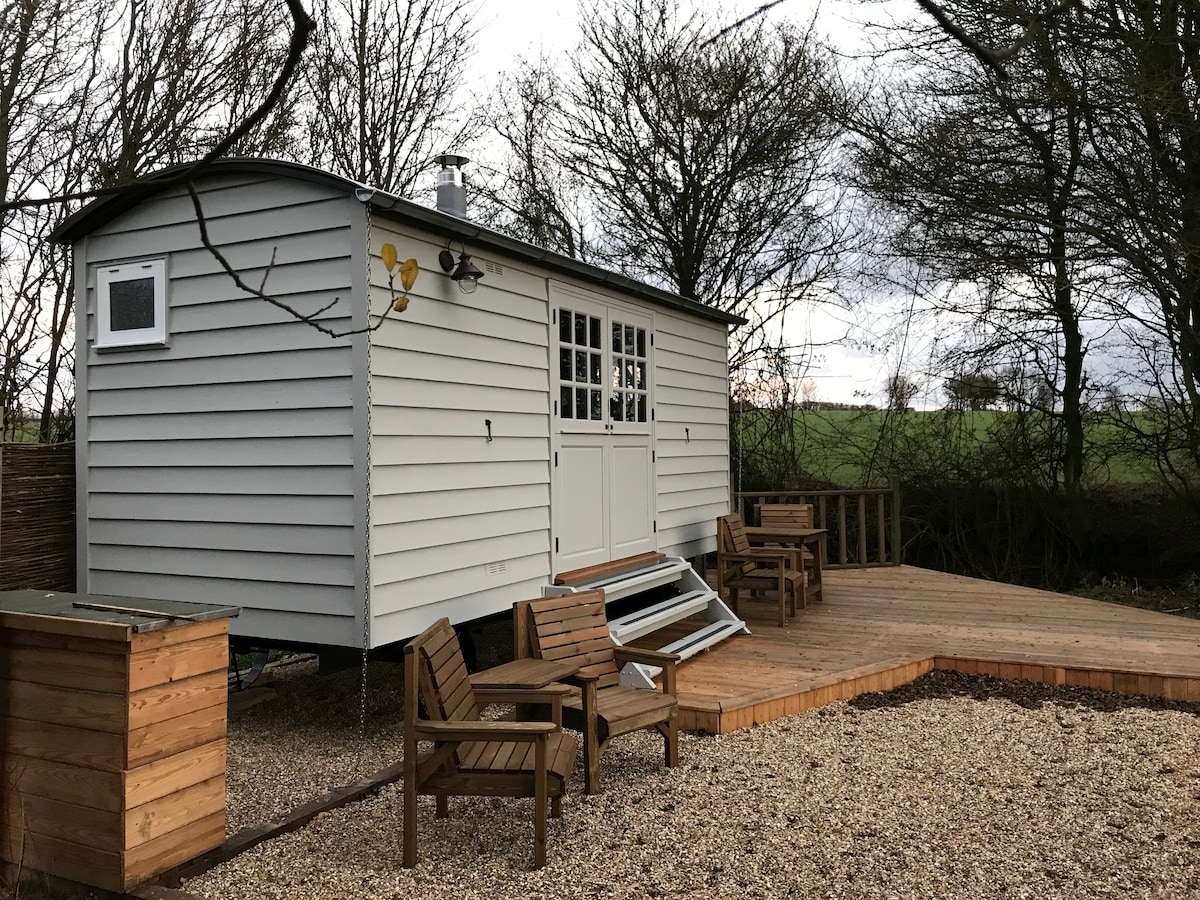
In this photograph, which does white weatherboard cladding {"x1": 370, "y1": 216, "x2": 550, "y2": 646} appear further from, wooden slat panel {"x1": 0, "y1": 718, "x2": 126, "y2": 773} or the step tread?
wooden slat panel {"x1": 0, "y1": 718, "x2": 126, "y2": 773}

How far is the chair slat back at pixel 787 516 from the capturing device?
26.7 feet

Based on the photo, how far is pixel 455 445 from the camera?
15.7ft

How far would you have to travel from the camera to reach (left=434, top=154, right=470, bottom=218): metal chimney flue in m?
5.30

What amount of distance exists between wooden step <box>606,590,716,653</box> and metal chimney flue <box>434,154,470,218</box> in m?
2.56

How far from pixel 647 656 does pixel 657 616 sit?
171 cm

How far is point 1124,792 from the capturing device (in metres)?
3.53

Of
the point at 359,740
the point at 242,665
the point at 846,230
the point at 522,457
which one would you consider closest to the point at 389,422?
the point at 522,457

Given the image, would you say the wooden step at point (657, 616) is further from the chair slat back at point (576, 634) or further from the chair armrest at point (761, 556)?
the chair slat back at point (576, 634)

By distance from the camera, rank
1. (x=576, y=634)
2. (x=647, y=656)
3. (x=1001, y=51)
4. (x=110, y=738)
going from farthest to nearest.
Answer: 1. (x=576, y=634)
2. (x=647, y=656)
3. (x=110, y=738)
4. (x=1001, y=51)

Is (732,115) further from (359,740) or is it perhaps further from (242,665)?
(359,740)

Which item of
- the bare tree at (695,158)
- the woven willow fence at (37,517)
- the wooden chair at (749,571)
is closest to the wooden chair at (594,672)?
the wooden chair at (749,571)

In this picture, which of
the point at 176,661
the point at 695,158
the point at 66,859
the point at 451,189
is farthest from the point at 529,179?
the point at 66,859

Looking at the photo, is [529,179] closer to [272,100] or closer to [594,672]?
[594,672]

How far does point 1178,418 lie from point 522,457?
7.19 metres
